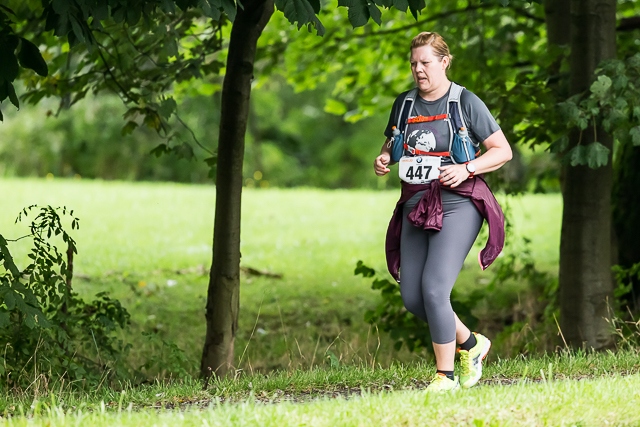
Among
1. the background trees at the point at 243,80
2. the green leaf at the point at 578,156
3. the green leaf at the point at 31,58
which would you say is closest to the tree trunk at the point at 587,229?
Answer: the background trees at the point at 243,80

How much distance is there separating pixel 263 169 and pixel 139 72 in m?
30.7

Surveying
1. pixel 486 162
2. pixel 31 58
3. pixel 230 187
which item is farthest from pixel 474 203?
pixel 31 58

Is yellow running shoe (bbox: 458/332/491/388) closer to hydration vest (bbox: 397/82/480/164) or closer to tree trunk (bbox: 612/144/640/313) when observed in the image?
hydration vest (bbox: 397/82/480/164)

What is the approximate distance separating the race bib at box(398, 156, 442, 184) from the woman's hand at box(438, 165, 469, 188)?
0.10m

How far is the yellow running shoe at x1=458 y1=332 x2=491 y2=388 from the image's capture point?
4.92 m

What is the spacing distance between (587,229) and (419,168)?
123 inches

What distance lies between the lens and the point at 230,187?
21.2 feet

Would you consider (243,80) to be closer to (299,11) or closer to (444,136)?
(299,11)

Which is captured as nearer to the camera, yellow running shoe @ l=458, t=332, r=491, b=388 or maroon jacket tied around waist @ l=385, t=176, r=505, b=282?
maroon jacket tied around waist @ l=385, t=176, r=505, b=282

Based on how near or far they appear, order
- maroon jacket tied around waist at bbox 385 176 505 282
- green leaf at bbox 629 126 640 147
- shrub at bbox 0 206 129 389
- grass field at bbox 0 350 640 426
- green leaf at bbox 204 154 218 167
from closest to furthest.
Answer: grass field at bbox 0 350 640 426, maroon jacket tied around waist at bbox 385 176 505 282, shrub at bbox 0 206 129 389, green leaf at bbox 629 126 640 147, green leaf at bbox 204 154 218 167

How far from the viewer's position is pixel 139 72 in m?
7.49

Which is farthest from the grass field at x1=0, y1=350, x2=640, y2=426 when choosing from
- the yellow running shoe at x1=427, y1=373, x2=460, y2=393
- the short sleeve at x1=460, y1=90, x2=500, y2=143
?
the short sleeve at x1=460, y1=90, x2=500, y2=143

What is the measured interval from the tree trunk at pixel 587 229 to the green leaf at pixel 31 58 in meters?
4.07

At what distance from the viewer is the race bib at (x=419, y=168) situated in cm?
468
